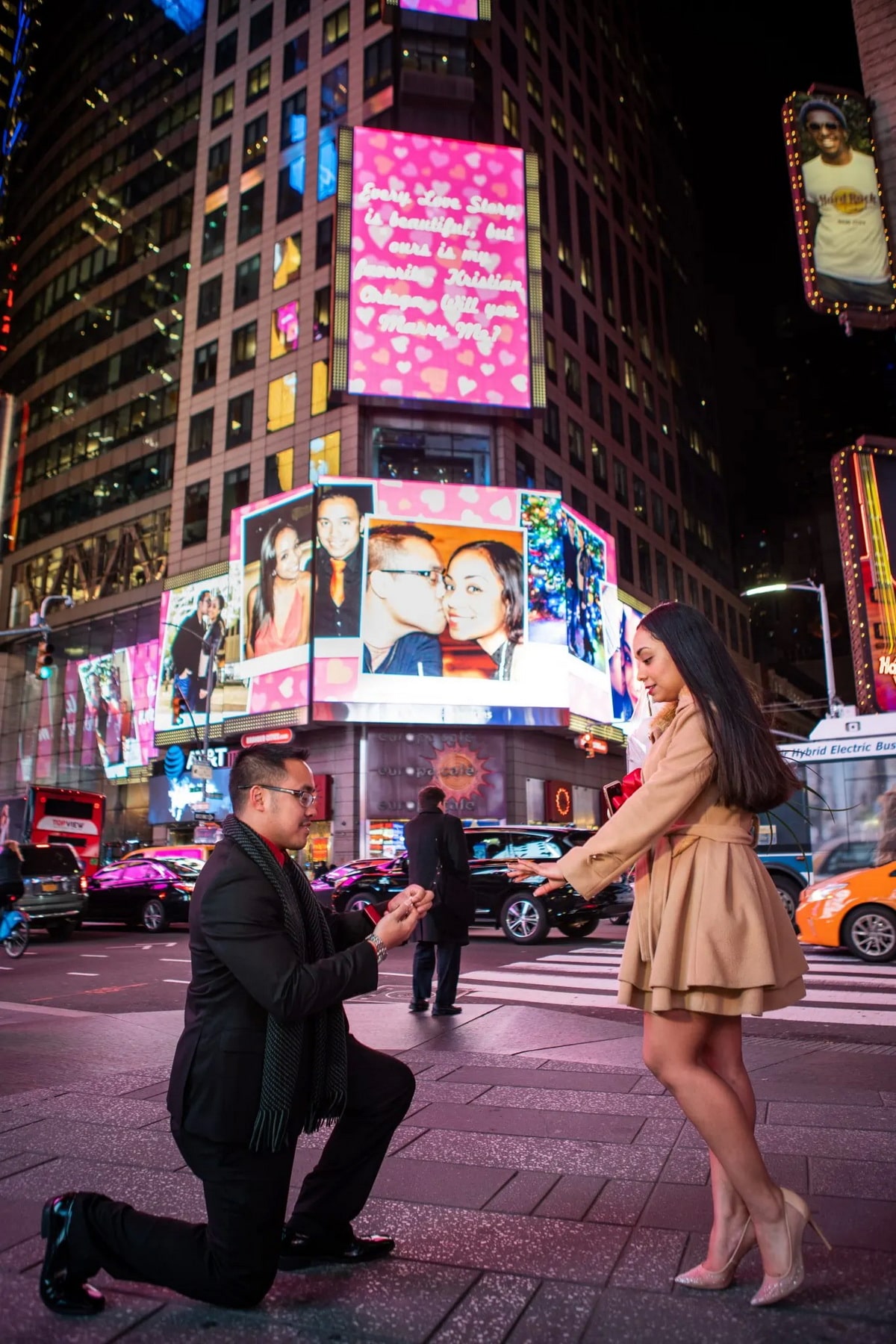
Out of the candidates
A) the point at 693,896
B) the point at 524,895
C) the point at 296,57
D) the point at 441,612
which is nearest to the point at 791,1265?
the point at 693,896

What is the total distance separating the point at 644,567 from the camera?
54562 millimetres

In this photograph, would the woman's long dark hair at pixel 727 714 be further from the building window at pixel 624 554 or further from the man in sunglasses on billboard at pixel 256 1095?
the building window at pixel 624 554

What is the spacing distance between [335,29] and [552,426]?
22.7m

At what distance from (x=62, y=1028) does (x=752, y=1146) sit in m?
6.76

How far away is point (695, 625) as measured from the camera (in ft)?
10.0

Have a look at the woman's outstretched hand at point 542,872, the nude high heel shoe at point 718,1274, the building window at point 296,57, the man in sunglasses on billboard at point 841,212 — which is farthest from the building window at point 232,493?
the nude high heel shoe at point 718,1274

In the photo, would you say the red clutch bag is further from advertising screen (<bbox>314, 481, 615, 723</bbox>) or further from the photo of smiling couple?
the photo of smiling couple

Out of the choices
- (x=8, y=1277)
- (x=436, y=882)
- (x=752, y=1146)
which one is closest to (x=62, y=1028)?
(x=436, y=882)

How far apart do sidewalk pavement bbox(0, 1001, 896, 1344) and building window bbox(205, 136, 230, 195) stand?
53499mm

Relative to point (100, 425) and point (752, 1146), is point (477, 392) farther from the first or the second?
point (752, 1146)

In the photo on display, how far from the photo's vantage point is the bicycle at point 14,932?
14.8 m

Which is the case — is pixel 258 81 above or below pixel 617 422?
above

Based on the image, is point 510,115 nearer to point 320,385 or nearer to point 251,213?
point 251,213

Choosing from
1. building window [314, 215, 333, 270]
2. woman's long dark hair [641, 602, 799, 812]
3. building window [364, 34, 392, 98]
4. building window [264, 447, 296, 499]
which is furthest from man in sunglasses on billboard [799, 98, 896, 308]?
building window [364, 34, 392, 98]
